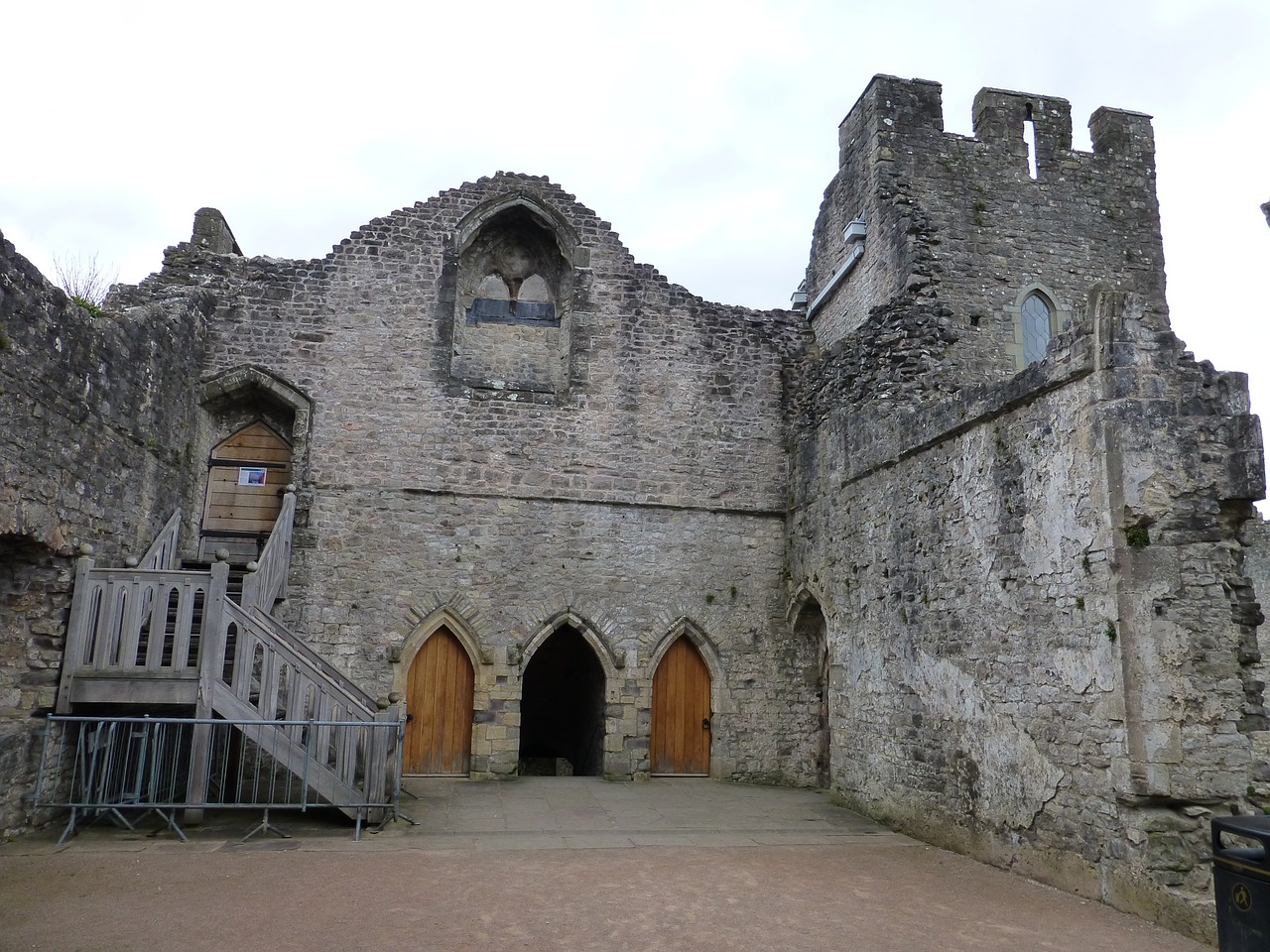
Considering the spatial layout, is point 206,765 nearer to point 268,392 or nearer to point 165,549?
point 165,549

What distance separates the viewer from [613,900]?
6.23 meters

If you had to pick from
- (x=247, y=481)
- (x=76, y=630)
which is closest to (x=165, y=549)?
(x=247, y=481)

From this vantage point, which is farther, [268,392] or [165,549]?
[268,392]

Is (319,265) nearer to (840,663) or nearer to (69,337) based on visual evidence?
(69,337)

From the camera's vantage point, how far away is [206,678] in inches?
327

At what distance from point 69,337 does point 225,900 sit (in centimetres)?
513

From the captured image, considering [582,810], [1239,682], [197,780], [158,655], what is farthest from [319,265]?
[1239,682]

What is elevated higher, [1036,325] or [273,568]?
[1036,325]

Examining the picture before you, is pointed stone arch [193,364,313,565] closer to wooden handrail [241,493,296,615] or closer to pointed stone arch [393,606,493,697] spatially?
wooden handrail [241,493,296,615]

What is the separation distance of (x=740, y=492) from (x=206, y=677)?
7394 millimetres

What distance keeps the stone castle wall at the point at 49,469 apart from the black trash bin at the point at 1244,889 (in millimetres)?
8043

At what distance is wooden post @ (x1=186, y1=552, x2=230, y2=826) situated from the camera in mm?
8172

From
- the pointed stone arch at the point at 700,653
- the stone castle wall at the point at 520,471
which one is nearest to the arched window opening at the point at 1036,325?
the stone castle wall at the point at 520,471

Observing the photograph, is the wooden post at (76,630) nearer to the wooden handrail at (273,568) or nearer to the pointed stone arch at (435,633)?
the wooden handrail at (273,568)
